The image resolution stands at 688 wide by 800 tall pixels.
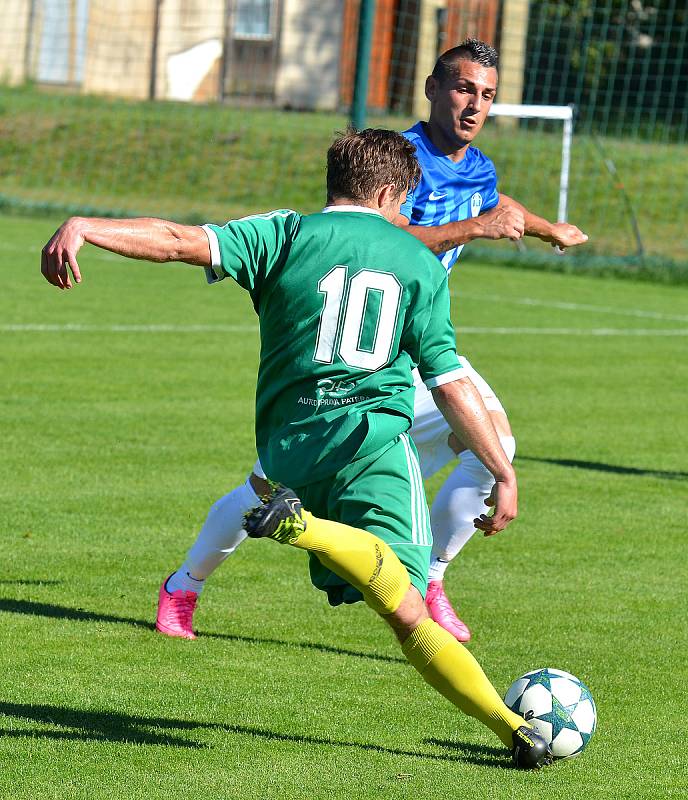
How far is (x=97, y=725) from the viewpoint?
4.74m

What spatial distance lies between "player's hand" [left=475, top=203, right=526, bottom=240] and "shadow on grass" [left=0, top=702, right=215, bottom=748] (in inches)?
76.6

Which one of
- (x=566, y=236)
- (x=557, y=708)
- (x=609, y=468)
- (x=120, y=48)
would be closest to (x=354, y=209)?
(x=566, y=236)

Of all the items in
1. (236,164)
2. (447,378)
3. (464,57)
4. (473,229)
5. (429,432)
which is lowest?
(236,164)

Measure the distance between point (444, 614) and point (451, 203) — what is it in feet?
5.48

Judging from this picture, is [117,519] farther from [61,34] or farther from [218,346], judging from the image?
[61,34]

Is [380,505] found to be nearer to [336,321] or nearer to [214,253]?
[336,321]

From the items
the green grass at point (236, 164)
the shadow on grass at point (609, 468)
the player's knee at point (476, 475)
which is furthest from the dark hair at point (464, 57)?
the green grass at point (236, 164)

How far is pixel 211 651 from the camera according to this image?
5.62m

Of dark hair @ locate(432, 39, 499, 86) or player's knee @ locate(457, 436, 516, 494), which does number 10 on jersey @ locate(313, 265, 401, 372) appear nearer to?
player's knee @ locate(457, 436, 516, 494)

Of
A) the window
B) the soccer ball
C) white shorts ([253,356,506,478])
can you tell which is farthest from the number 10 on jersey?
the window

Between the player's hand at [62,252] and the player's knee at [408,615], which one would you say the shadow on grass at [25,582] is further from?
the player's hand at [62,252]

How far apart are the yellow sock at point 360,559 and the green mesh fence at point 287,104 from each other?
19.0 m

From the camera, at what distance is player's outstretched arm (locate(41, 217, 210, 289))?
13.2 feet

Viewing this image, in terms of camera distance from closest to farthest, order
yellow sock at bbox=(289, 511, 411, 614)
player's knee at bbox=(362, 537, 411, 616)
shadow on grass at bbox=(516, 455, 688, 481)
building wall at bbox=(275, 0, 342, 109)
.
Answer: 1. yellow sock at bbox=(289, 511, 411, 614)
2. player's knee at bbox=(362, 537, 411, 616)
3. shadow on grass at bbox=(516, 455, 688, 481)
4. building wall at bbox=(275, 0, 342, 109)
